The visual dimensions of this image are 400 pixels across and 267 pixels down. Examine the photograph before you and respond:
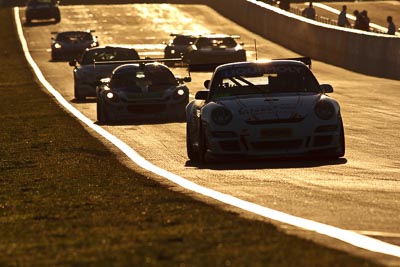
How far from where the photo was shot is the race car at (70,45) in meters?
56.3

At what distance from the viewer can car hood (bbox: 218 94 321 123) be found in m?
16.5

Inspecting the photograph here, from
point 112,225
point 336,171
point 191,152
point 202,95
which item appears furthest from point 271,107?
point 112,225

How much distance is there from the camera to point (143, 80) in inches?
1093

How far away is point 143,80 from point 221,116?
1124cm

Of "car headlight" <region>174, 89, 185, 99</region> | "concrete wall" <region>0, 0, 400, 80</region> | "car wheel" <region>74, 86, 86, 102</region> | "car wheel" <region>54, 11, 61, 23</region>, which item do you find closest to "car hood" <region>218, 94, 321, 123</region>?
"car headlight" <region>174, 89, 185, 99</region>

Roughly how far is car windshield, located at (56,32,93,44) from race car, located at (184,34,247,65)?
8.91 m

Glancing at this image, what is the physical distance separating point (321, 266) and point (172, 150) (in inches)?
468

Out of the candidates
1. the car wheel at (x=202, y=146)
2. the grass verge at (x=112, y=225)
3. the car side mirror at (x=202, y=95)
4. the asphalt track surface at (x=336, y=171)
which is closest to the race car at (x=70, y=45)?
the asphalt track surface at (x=336, y=171)

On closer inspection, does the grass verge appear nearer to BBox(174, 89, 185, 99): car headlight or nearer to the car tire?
BBox(174, 89, 185, 99): car headlight

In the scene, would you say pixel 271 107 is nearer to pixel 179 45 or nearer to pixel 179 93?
pixel 179 93

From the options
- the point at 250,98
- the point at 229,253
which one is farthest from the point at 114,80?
the point at 229,253

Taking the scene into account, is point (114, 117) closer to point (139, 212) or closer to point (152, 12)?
point (139, 212)

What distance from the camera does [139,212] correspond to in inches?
443

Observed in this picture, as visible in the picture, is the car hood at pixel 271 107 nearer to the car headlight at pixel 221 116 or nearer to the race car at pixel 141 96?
the car headlight at pixel 221 116
